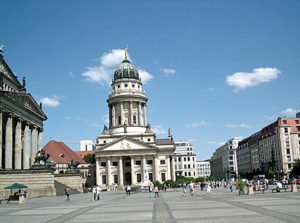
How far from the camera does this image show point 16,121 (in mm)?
57594

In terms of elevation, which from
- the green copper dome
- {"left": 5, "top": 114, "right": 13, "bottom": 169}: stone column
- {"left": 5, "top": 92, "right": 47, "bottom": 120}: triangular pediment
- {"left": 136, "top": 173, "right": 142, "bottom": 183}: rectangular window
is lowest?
{"left": 136, "top": 173, "right": 142, "bottom": 183}: rectangular window

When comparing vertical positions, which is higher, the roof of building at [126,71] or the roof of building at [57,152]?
the roof of building at [126,71]

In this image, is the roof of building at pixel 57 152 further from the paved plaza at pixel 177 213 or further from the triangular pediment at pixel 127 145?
the paved plaza at pixel 177 213

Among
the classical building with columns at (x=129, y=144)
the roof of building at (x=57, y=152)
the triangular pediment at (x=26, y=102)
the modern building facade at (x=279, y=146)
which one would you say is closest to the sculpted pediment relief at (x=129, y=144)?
the classical building with columns at (x=129, y=144)

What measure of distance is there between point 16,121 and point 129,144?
52.7 m

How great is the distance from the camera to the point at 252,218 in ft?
54.6

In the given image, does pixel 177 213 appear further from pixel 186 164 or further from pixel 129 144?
pixel 186 164

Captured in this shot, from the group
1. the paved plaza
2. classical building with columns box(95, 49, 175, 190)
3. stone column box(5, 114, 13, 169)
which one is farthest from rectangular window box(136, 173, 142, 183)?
the paved plaza

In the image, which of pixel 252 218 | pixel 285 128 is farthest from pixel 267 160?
pixel 252 218

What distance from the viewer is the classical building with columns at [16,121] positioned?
52.5 metres

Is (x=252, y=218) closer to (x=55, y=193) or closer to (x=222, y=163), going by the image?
(x=55, y=193)

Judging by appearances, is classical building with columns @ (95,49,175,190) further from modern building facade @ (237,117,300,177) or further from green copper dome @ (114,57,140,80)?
modern building facade @ (237,117,300,177)

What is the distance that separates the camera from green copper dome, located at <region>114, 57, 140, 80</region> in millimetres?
123500

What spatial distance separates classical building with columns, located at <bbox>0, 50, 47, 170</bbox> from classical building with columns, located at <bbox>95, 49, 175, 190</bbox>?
1598 inches
